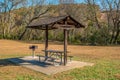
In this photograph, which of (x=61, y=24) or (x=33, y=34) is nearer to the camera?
(x=61, y=24)

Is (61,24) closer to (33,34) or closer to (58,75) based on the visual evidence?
(58,75)

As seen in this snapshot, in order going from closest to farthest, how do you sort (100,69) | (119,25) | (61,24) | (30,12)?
(100,69), (61,24), (119,25), (30,12)

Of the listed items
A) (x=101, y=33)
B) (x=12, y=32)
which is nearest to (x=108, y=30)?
(x=101, y=33)

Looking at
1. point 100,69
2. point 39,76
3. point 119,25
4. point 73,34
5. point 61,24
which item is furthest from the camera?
point 73,34

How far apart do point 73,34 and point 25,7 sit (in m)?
10.8

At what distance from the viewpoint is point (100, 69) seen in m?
9.47

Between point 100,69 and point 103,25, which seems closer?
point 100,69

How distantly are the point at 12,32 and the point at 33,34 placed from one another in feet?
14.1

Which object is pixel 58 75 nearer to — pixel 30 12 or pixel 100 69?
pixel 100 69

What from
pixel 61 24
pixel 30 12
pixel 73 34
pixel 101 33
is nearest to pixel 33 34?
pixel 30 12

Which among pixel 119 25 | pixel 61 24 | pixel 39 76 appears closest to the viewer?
pixel 39 76

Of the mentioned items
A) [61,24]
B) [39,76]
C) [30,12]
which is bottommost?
[39,76]

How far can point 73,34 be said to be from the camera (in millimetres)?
37250

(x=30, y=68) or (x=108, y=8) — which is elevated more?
(x=108, y=8)
